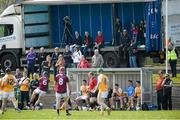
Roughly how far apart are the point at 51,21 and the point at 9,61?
330 cm

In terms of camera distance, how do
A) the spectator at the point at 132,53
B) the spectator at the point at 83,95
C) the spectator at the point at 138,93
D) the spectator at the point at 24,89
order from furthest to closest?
the spectator at the point at 132,53 < the spectator at the point at 24,89 < the spectator at the point at 83,95 < the spectator at the point at 138,93

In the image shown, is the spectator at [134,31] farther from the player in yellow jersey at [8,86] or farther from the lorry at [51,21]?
the player in yellow jersey at [8,86]

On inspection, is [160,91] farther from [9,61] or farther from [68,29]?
[9,61]

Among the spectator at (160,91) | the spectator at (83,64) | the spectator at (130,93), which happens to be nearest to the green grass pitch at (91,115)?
the spectator at (160,91)

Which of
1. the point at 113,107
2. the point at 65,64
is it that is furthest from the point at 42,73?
the point at 113,107

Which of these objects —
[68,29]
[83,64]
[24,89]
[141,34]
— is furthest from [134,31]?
[24,89]

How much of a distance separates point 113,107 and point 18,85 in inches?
189

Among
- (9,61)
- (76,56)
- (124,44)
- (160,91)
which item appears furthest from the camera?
(9,61)

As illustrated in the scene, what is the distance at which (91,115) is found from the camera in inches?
1278

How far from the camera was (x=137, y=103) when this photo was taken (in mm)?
36594

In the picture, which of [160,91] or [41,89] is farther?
[41,89]

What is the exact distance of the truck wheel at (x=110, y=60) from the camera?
42938 millimetres

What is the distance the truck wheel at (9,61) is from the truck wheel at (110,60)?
18.0ft

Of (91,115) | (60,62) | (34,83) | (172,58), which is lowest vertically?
(91,115)
